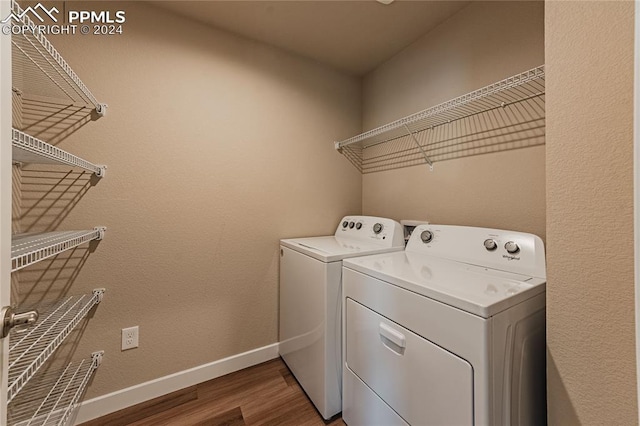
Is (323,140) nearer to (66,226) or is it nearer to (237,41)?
(237,41)

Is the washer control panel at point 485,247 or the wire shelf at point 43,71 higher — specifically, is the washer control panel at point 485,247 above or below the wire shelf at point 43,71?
below

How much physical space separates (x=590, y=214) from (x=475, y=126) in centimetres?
93

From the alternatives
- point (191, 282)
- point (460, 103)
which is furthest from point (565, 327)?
point (191, 282)

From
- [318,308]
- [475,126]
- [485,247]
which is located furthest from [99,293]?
[475,126]

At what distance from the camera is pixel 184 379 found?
1.54 m

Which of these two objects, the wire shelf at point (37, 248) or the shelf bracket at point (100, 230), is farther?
the shelf bracket at point (100, 230)

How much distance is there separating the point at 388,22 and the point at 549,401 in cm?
205

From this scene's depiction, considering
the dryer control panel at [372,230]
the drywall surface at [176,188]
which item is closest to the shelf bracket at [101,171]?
the drywall surface at [176,188]

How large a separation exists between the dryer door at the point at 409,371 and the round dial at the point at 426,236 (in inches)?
23.2

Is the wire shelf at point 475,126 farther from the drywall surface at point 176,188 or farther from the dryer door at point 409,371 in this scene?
the dryer door at point 409,371

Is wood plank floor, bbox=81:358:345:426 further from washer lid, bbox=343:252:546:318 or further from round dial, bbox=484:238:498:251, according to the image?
round dial, bbox=484:238:498:251

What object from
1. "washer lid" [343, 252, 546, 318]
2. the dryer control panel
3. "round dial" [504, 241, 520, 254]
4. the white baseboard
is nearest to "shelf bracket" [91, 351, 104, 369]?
the white baseboard

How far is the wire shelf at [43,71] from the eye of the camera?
33.5 inches

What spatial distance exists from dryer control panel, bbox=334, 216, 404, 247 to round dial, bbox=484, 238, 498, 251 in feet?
1.71
